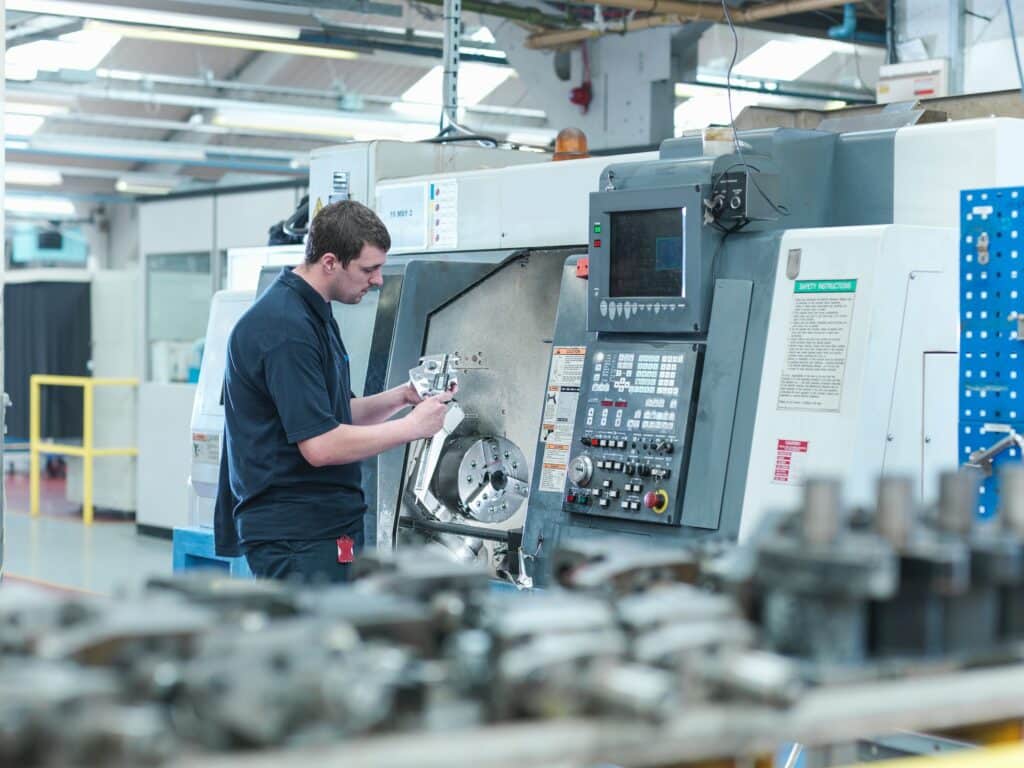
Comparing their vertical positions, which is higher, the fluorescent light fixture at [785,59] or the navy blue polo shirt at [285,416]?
the fluorescent light fixture at [785,59]

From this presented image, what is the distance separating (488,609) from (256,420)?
161 centimetres

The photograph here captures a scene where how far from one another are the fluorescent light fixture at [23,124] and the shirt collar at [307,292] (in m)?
9.13

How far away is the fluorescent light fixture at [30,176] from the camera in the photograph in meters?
14.1

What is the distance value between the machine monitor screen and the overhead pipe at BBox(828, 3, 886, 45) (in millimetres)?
4857

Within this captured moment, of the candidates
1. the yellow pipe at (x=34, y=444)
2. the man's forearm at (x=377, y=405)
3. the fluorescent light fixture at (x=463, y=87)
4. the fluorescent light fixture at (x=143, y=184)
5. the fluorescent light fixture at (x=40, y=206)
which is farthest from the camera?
the fluorescent light fixture at (x=40, y=206)

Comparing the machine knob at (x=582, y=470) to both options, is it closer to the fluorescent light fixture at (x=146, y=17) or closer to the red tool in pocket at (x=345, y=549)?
the red tool in pocket at (x=345, y=549)

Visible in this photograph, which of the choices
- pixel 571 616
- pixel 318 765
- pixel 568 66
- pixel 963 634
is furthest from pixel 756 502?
pixel 568 66

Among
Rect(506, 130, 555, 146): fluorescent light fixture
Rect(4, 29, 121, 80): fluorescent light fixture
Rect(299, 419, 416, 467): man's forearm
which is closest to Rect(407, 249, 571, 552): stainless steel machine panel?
Rect(299, 419, 416, 467): man's forearm

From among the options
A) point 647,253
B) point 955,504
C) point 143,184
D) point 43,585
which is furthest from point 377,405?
point 143,184

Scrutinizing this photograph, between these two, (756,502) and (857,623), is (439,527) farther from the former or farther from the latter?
(857,623)

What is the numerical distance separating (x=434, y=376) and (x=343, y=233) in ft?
2.02

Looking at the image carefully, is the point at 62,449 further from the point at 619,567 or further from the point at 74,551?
the point at 619,567

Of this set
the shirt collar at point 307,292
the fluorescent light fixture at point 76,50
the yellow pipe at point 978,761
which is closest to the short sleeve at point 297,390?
the shirt collar at point 307,292

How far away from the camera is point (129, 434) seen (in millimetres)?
9477
